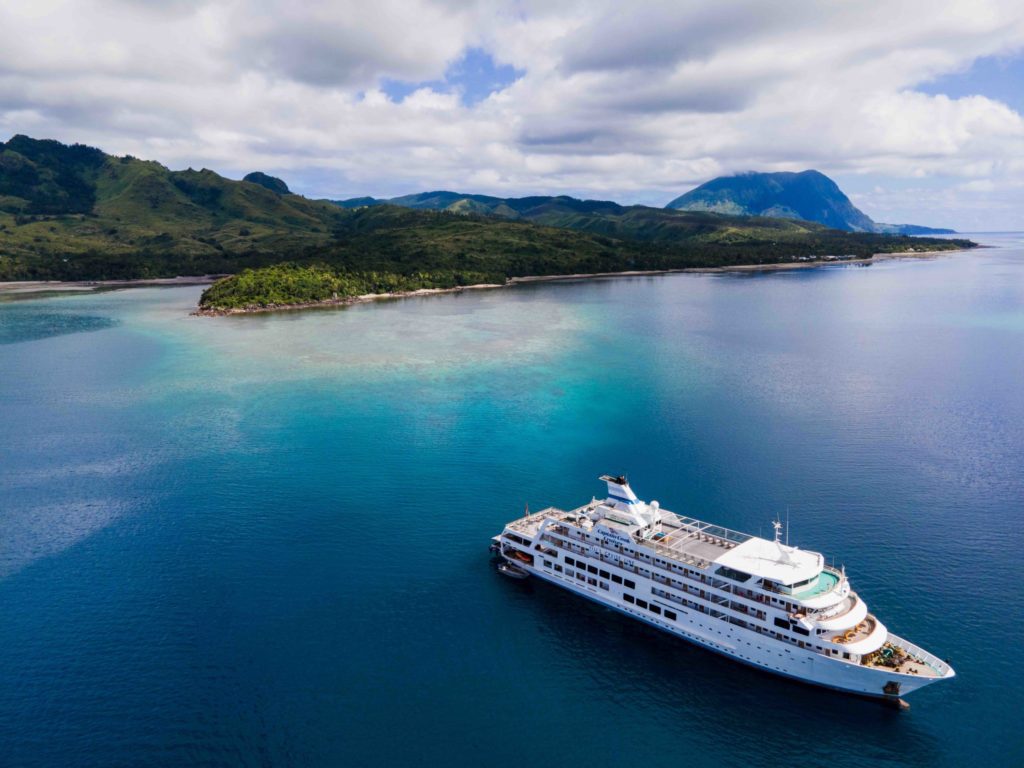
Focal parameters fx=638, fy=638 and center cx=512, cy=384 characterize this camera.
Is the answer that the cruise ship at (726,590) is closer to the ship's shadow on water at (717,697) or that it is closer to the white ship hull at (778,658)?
the white ship hull at (778,658)

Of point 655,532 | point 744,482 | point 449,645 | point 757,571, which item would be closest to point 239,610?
point 449,645

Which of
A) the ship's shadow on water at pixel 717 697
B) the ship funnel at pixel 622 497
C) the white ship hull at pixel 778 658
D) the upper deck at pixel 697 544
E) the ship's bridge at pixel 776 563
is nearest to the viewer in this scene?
the ship's shadow on water at pixel 717 697

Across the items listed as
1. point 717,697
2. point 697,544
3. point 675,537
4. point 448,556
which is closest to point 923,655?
point 717,697

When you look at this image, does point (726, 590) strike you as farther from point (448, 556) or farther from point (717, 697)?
point (448, 556)

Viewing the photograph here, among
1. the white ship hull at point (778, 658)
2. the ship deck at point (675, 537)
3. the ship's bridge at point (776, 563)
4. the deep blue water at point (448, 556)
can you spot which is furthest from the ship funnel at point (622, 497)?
the deep blue water at point (448, 556)

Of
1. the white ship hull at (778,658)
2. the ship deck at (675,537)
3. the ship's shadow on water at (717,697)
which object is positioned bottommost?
the ship's shadow on water at (717,697)

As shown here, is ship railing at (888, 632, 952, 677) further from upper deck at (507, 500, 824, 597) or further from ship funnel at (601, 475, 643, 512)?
ship funnel at (601, 475, 643, 512)
